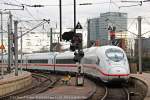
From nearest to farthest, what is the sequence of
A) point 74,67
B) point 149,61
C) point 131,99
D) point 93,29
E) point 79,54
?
point 131,99, point 79,54, point 74,67, point 149,61, point 93,29

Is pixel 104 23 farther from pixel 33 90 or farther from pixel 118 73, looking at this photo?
pixel 33 90

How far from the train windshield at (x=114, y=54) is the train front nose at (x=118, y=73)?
108 centimetres

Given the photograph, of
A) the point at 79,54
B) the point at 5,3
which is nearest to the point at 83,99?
the point at 79,54

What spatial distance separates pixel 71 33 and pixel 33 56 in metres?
44.1

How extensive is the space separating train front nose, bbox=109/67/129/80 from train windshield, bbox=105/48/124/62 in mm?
1081

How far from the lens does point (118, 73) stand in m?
31.2

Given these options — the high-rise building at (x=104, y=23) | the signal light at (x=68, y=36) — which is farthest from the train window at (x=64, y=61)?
the signal light at (x=68, y=36)

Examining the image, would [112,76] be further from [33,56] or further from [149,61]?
[33,56]

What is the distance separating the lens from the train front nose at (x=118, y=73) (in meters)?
31.2

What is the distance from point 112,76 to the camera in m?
31.2

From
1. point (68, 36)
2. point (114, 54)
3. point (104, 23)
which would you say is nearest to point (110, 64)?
point (114, 54)

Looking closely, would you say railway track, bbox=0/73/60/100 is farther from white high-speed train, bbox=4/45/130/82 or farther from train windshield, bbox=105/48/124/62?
train windshield, bbox=105/48/124/62

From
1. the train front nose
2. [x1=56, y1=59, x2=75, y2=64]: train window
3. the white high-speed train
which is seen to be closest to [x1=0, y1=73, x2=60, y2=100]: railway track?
the white high-speed train

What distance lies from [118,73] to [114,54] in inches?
87.4
